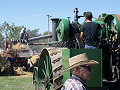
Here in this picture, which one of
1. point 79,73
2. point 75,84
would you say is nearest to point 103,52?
point 79,73

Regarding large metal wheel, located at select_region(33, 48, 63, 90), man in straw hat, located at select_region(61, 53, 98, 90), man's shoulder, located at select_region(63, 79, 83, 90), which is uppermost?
man in straw hat, located at select_region(61, 53, 98, 90)

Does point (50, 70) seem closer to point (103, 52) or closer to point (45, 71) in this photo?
point (45, 71)

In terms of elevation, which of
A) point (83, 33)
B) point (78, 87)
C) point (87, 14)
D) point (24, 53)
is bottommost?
point (24, 53)

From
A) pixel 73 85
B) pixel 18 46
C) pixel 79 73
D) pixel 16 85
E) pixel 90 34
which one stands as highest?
pixel 90 34

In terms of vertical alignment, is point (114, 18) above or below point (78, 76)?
above

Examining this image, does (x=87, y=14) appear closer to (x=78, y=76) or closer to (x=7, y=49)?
(x=78, y=76)

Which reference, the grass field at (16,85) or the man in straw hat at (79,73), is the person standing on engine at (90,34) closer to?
the man in straw hat at (79,73)

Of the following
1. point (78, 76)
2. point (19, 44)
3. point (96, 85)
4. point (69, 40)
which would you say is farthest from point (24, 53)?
point (78, 76)

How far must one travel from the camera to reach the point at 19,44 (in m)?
17.8

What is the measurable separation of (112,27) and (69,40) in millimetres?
912

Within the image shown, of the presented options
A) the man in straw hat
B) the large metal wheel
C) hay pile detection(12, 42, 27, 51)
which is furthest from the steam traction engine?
hay pile detection(12, 42, 27, 51)

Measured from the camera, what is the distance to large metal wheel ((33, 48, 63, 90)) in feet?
17.6

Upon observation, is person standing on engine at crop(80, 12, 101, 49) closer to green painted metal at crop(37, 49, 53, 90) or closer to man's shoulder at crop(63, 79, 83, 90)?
green painted metal at crop(37, 49, 53, 90)

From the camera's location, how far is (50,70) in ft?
20.3
